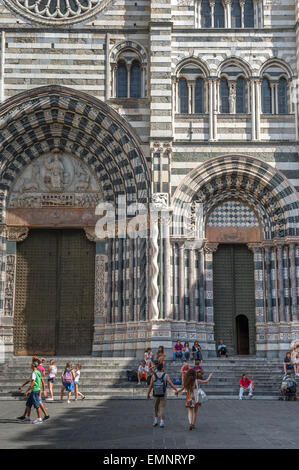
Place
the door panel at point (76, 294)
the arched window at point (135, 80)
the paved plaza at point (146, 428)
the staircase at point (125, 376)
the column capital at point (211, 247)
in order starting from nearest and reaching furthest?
the paved plaza at point (146, 428) < the staircase at point (125, 376) < the column capital at point (211, 247) < the door panel at point (76, 294) < the arched window at point (135, 80)

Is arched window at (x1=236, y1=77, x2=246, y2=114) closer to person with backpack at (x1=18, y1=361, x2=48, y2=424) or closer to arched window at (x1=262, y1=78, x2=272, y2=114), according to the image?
arched window at (x1=262, y1=78, x2=272, y2=114)

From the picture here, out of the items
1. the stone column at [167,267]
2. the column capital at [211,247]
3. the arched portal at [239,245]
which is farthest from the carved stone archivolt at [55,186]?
the column capital at [211,247]

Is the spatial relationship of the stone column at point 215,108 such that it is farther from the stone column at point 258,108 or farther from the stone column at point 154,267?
the stone column at point 154,267

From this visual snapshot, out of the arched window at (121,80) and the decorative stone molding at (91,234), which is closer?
the decorative stone molding at (91,234)

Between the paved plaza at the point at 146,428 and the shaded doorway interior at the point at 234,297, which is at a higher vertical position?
the shaded doorway interior at the point at 234,297

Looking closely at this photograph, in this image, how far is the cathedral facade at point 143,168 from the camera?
2403 cm

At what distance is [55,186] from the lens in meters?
25.4

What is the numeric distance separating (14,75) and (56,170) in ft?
13.4

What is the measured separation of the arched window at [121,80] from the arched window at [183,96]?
2212 millimetres

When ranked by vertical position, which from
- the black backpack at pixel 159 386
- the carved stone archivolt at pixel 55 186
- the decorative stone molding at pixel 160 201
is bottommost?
the black backpack at pixel 159 386

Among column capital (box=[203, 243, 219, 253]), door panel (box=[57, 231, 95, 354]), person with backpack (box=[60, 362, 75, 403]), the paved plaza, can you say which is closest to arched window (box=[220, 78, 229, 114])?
column capital (box=[203, 243, 219, 253])

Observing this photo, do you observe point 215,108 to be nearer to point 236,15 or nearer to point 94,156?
point 236,15

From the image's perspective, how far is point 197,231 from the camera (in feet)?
80.6
